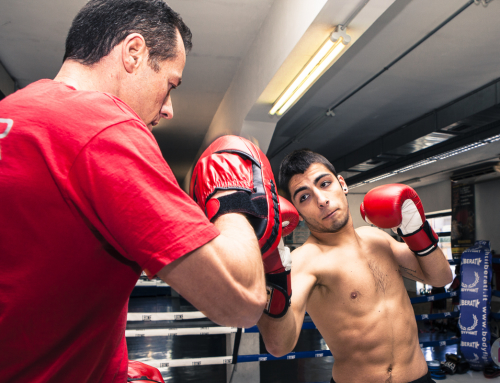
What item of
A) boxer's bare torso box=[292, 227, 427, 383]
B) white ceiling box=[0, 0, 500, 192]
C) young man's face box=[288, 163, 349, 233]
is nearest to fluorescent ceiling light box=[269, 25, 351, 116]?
white ceiling box=[0, 0, 500, 192]

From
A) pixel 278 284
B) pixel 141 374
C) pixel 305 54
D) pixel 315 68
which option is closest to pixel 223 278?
pixel 278 284

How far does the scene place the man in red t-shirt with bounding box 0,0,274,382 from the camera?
0.53 m

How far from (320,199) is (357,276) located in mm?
478

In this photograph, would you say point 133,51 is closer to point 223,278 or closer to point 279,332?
point 223,278

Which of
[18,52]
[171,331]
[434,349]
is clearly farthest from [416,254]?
[434,349]

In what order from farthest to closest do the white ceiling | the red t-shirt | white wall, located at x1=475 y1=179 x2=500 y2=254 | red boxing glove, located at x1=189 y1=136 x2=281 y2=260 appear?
white wall, located at x1=475 y1=179 x2=500 y2=254
the white ceiling
red boxing glove, located at x1=189 y1=136 x2=281 y2=260
the red t-shirt

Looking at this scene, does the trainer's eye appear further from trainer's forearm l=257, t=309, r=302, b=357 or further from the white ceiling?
the white ceiling

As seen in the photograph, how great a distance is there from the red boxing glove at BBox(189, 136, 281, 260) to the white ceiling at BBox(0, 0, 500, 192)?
2.06 meters

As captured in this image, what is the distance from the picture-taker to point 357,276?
1973 millimetres

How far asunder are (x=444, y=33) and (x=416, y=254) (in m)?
2.90

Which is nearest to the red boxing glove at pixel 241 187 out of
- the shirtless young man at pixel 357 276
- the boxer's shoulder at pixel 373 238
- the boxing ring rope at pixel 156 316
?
the shirtless young man at pixel 357 276

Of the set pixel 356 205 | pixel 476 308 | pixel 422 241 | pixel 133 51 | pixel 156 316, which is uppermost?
pixel 356 205

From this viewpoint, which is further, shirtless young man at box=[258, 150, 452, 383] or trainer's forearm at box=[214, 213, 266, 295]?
shirtless young man at box=[258, 150, 452, 383]

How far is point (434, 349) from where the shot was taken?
609 centimetres
